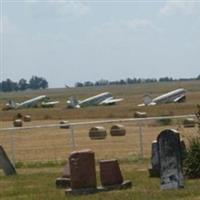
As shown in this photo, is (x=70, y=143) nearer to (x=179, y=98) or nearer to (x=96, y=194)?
(x=96, y=194)

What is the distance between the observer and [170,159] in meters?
15.5

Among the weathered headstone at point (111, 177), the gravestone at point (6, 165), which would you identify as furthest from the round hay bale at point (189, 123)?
the weathered headstone at point (111, 177)

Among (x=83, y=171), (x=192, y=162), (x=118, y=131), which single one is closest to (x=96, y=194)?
(x=83, y=171)

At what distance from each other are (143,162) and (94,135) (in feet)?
48.7

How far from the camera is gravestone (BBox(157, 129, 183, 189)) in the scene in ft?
50.5

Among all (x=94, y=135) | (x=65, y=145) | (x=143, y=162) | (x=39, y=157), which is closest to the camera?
(x=143, y=162)

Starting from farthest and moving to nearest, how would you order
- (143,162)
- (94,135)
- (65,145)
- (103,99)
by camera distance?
(103,99)
(94,135)
(65,145)
(143,162)

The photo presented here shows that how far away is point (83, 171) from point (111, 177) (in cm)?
79

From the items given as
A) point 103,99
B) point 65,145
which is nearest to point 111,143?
point 65,145

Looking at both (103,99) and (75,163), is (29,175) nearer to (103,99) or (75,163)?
(75,163)

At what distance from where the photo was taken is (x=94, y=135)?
126 ft

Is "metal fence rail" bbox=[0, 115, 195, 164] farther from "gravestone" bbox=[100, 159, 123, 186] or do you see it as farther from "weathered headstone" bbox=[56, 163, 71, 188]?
"gravestone" bbox=[100, 159, 123, 186]

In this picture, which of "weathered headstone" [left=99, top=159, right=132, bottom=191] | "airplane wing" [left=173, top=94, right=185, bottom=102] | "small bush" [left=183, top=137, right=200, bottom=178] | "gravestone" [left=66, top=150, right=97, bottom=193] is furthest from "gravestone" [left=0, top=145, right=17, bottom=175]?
"airplane wing" [left=173, top=94, right=185, bottom=102]

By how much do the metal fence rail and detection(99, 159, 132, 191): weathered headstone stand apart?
318 inches
